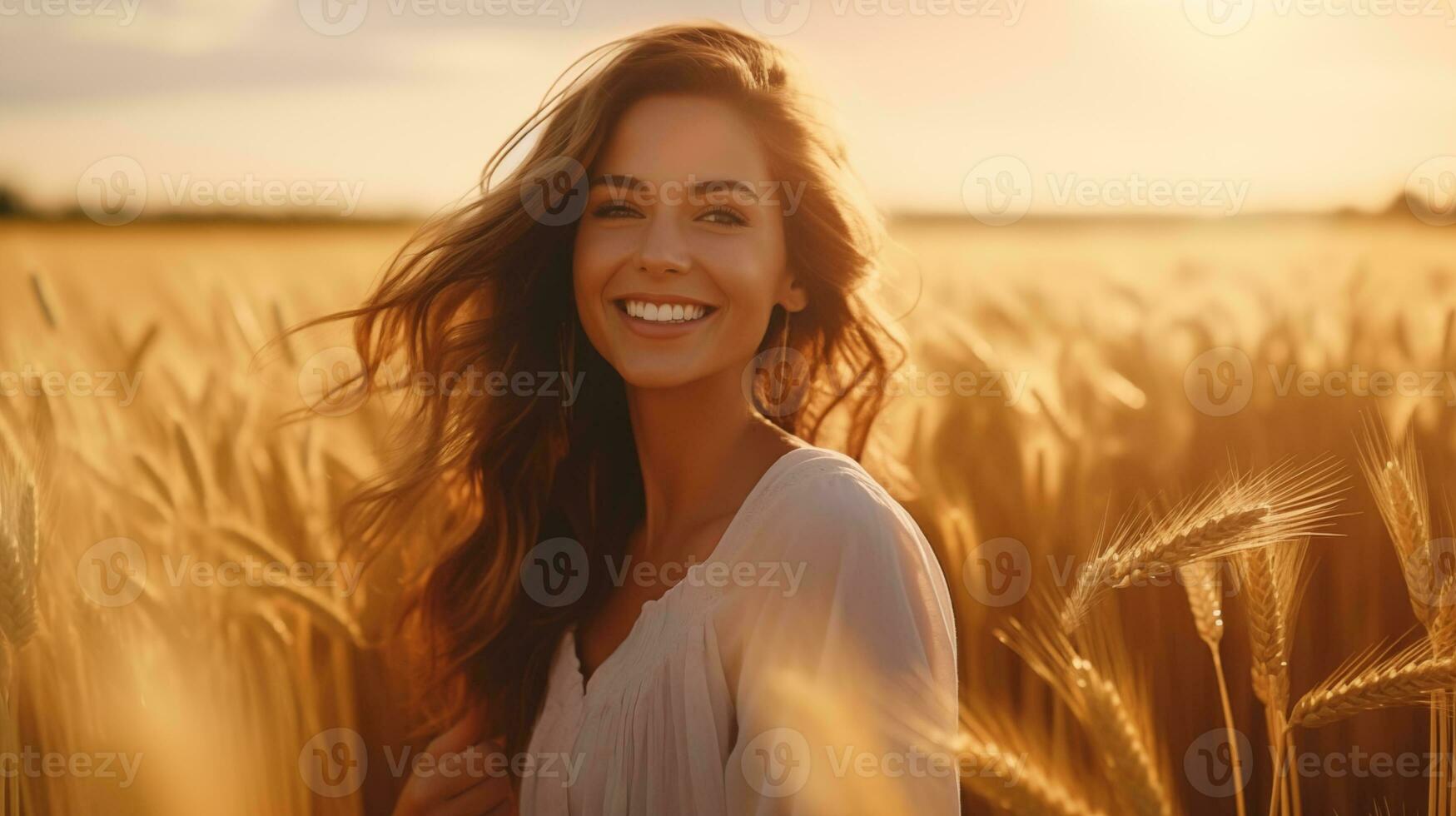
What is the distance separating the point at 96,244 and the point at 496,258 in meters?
12.8

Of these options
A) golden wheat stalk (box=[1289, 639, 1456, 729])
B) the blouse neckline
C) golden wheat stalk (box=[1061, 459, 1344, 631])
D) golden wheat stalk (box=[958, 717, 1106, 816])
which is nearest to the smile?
the blouse neckline

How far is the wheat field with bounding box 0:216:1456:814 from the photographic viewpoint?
1.67m

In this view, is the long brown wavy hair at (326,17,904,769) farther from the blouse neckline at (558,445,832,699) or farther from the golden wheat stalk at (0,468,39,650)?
the golden wheat stalk at (0,468,39,650)

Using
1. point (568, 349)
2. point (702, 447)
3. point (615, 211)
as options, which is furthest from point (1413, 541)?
point (568, 349)

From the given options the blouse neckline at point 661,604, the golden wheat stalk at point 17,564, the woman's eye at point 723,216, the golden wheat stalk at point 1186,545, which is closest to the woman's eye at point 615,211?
the woman's eye at point 723,216

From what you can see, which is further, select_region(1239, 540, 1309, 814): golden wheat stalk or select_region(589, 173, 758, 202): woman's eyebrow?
select_region(589, 173, 758, 202): woman's eyebrow

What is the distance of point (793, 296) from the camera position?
1.83 metres

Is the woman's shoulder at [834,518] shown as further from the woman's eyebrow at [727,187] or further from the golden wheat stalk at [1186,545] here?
the woman's eyebrow at [727,187]

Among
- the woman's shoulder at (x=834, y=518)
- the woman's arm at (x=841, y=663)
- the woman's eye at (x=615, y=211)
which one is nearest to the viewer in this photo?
the woman's arm at (x=841, y=663)

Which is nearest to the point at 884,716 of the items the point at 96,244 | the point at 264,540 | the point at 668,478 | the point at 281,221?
the point at 668,478

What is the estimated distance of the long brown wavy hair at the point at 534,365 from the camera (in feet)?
5.84

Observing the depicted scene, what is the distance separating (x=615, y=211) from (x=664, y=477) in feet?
1.50

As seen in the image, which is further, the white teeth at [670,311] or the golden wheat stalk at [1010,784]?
the white teeth at [670,311]

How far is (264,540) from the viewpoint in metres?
2.14
